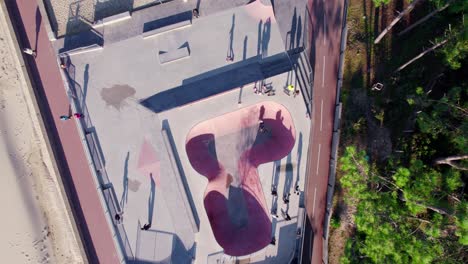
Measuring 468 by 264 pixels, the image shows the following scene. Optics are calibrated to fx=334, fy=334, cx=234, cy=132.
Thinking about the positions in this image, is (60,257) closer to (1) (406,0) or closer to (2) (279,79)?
(2) (279,79)

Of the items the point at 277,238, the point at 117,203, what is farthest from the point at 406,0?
the point at 117,203

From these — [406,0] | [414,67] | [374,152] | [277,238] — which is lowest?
[277,238]

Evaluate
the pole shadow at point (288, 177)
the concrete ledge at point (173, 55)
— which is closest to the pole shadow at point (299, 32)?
the concrete ledge at point (173, 55)

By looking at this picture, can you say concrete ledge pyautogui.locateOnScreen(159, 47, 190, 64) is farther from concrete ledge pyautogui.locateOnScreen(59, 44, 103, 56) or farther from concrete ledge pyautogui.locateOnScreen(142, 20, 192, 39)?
concrete ledge pyautogui.locateOnScreen(59, 44, 103, 56)

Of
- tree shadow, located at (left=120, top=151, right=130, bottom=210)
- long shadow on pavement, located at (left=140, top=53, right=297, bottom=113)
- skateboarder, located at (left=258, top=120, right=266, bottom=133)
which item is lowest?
tree shadow, located at (left=120, top=151, right=130, bottom=210)

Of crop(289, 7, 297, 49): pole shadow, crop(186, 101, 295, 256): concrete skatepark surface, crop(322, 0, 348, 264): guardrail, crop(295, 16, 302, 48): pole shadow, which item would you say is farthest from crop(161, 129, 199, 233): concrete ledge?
crop(295, 16, 302, 48): pole shadow

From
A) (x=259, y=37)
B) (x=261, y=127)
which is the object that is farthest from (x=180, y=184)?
(x=259, y=37)
